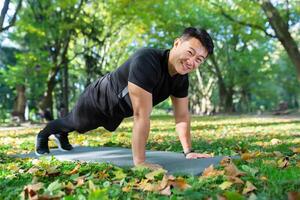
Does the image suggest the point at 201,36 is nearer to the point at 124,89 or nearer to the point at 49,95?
the point at 124,89

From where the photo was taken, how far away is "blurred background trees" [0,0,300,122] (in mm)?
19375

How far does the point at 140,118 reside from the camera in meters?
A: 3.71

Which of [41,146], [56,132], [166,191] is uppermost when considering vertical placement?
[56,132]

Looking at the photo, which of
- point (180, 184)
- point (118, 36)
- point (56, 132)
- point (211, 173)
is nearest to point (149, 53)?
point (211, 173)

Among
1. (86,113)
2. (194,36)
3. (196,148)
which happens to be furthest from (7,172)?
(196,148)

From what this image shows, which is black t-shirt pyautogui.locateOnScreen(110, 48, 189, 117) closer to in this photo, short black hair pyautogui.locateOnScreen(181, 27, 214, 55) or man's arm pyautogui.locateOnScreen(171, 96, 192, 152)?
man's arm pyautogui.locateOnScreen(171, 96, 192, 152)

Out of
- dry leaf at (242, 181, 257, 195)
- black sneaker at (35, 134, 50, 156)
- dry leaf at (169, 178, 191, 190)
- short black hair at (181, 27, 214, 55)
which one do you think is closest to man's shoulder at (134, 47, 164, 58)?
short black hair at (181, 27, 214, 55)

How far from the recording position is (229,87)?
37.6m

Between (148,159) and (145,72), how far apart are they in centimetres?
108

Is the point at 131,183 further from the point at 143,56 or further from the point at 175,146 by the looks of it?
the point at 175,146

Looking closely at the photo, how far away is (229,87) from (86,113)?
33796 millimetres

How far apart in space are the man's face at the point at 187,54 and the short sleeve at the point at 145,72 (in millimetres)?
182

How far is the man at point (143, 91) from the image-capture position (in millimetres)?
3709

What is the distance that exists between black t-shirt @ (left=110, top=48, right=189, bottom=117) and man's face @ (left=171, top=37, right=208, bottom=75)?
155 millimetres
